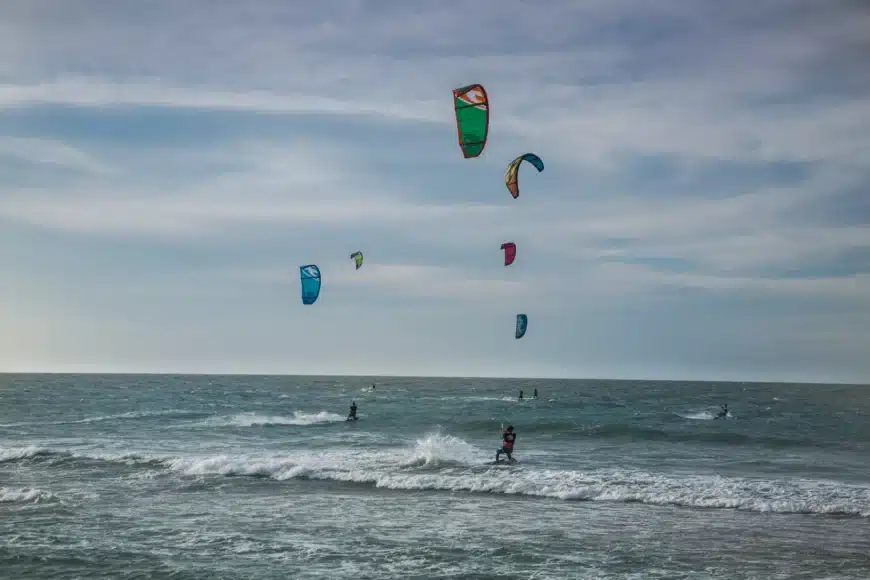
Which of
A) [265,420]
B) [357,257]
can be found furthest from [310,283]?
[265,420]

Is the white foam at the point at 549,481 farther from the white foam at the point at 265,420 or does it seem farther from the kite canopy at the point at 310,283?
the white foam at the point at 265,420

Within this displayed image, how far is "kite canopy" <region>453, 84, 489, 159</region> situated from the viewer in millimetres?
16875

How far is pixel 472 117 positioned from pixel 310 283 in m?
11.3

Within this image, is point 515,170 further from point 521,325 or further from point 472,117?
point 521,325

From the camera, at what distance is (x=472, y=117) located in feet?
55.9

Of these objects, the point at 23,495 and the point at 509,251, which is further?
the point at 509,251

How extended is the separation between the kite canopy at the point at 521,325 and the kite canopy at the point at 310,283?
30.2 ft

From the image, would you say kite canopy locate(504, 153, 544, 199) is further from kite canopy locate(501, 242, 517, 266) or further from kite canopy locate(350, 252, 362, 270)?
kite canopy locate(350, 252, 362, 270)

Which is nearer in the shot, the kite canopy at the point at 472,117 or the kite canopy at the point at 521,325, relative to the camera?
the kite canopy at the point at 472,117

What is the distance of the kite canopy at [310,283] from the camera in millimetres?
25812

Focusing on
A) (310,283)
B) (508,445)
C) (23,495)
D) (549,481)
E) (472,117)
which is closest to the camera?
(472,117)

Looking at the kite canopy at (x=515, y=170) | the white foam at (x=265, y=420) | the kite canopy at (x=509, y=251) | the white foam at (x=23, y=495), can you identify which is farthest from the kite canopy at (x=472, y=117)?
the white foam at (x=265, y=420)

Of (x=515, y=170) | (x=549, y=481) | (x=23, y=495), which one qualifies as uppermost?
(x=515, y=170)

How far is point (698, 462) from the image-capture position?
2711 cm
